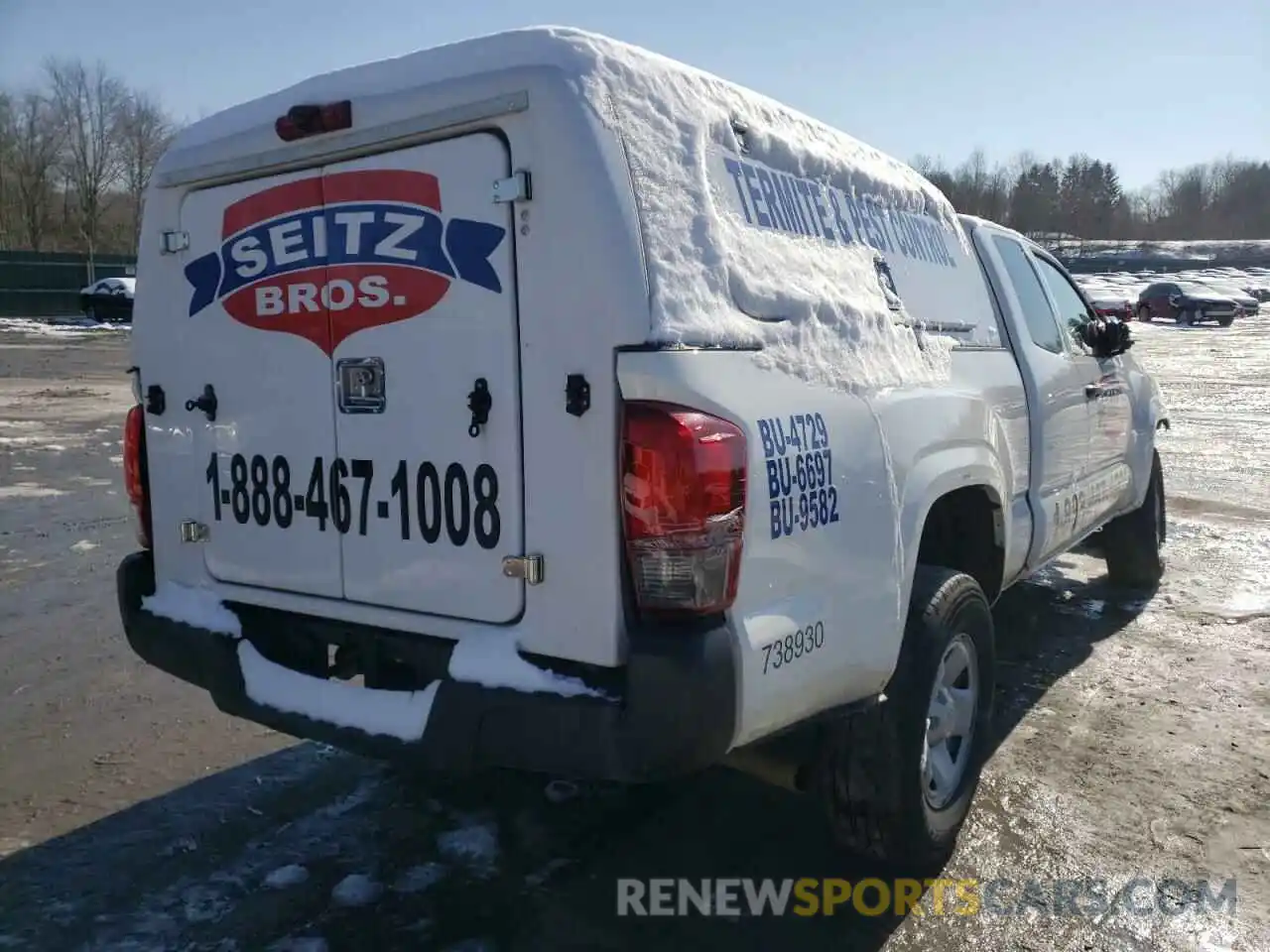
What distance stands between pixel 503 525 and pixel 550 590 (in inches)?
8.4

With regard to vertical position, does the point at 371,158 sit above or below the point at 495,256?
above

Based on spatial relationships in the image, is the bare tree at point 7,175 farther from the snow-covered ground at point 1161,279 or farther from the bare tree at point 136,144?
the snow-covered ground at point 1161,279

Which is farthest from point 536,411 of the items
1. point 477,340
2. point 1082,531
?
point 1082,531

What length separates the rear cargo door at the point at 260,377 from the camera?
2969 millimetres

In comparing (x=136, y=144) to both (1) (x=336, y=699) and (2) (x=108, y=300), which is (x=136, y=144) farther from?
(1) (x=336, y=699)

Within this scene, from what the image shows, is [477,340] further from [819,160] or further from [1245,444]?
[1245,444]

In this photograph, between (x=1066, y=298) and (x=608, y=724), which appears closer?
(x=608, y=724)

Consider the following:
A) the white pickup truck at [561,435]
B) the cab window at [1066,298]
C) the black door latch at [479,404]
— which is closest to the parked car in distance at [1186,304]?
the cab window at [1066,298]

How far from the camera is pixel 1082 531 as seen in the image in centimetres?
518

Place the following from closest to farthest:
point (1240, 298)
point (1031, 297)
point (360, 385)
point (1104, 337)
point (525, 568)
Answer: point (525, 568), point (360, 385), point (1031, 297), point (1104, 337), point (1240, 298)

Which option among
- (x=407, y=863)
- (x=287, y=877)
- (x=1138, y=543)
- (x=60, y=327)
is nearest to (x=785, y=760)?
(x=407, y=863)

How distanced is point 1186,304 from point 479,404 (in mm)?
40095

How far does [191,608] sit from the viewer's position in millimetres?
3285

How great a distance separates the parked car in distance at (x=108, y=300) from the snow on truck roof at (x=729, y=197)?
34931 millimetres
